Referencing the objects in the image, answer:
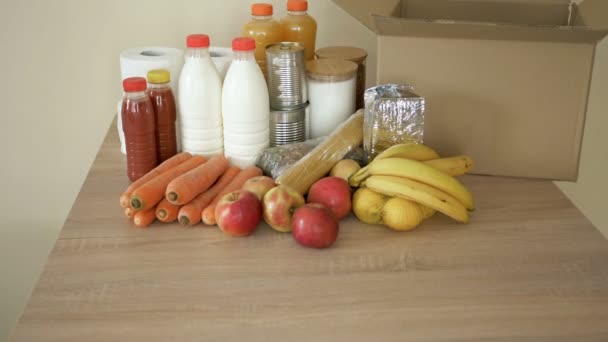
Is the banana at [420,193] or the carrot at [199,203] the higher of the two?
the banana at [420,193]

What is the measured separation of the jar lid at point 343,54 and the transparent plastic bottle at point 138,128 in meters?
0.37

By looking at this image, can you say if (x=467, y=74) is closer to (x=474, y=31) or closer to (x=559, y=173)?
(x=474, y=31)

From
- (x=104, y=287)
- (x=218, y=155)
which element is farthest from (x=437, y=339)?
(x=218, y=155)

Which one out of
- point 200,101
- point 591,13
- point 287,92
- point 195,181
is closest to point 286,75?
point 287,92


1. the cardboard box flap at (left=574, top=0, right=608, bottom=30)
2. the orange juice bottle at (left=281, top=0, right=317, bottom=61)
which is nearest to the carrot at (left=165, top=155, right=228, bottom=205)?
the orange juice bottle at (left=281, top=0, right=317, bottom=61)

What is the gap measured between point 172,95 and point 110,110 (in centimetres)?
44

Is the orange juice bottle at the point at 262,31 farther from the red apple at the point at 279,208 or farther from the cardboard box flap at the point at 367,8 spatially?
the red apple at the point at 279,208

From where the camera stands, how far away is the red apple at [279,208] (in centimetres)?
101

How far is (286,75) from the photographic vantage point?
119cm

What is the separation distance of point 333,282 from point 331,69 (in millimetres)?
459

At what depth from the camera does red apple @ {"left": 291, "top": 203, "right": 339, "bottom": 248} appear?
968 mm

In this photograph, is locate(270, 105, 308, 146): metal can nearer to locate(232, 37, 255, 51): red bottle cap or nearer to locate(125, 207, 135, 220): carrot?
locate(232, 37, 255, 51): red bottle cap

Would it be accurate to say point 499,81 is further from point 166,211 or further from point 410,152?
point 166,211

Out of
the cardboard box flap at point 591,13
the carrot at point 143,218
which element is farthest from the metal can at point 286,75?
the cardboard box flap at point 591,13
